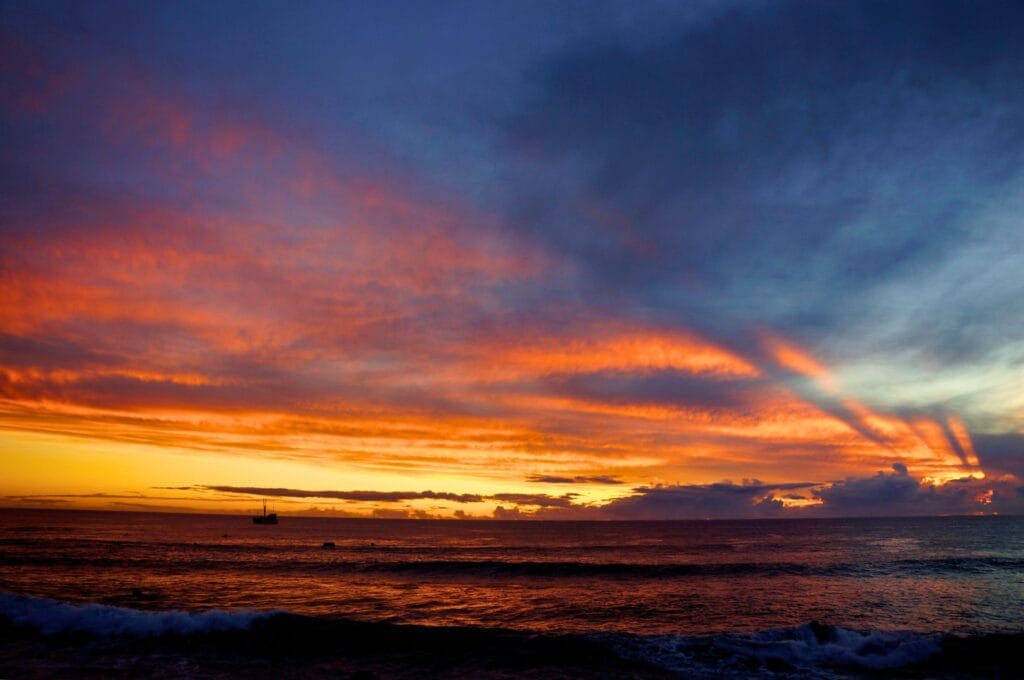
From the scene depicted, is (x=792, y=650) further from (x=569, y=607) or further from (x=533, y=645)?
(x=569, y=607)

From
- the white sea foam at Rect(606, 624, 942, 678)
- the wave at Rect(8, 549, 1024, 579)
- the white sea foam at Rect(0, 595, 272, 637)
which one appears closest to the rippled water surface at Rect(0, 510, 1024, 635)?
the wave at Rect(8, 549, 1024, 579)

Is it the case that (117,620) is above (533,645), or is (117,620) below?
above

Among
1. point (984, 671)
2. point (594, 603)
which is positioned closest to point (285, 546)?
point (594, 603)

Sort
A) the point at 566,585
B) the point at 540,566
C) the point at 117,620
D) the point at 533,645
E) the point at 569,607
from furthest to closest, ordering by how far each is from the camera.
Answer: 1. the point at 540,566
2. the point at 566,585
3. the point at 569,607
4. the point at 117,620
5. the point at 533,645

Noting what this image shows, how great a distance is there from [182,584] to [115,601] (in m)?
7.42

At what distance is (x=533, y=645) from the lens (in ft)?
73.0

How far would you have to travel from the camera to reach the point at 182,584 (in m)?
37.0

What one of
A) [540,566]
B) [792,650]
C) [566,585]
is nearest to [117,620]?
[566,585]

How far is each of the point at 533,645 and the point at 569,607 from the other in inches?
360

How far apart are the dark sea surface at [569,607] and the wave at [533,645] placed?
3.6 inches

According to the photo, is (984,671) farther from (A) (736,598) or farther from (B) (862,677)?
(A) (736,598)

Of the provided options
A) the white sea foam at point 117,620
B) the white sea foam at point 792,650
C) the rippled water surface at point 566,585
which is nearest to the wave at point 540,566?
the rippled water surface at point 566,585

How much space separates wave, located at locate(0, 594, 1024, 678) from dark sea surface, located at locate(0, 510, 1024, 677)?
0.30 ft

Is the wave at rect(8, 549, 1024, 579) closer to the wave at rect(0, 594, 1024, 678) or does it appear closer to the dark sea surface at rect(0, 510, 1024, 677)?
the dark sea surface at rect(0, 510, 1024, 677)
